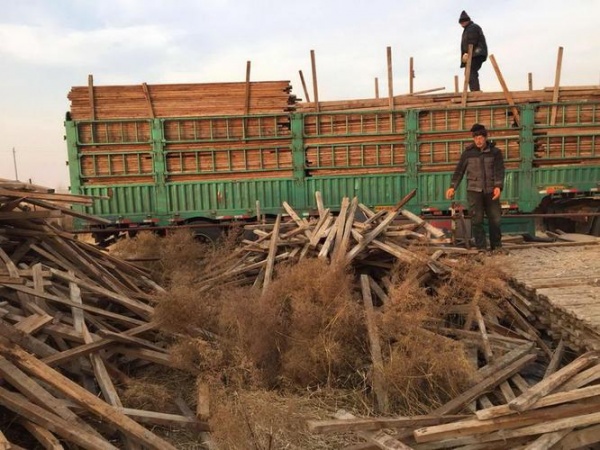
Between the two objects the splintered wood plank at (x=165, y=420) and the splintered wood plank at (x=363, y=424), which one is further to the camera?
the splintered wood plank at (x=165, y=420)

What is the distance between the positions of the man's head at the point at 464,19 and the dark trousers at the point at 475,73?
37.1 inches

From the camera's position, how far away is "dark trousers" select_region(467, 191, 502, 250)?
274 inches

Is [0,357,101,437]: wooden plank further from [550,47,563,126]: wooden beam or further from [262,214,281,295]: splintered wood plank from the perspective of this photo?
[550,47,563,126]: wooden beam

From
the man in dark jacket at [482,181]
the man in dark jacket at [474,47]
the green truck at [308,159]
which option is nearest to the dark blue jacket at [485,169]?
the man in dark jacket at [482,181]

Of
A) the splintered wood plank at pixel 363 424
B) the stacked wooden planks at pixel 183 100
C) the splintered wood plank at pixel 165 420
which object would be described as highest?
the stacked wooden planks at pixel 183 100

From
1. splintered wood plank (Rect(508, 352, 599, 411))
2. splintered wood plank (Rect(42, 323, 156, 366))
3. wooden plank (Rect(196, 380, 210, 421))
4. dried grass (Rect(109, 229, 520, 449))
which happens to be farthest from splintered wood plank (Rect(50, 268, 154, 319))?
splintered wood plank (Rect(508, 352, 599, 411))

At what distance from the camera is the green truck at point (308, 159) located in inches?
372

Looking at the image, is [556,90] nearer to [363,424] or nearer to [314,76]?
[314,76]

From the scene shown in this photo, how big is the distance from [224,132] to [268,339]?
20.9 ft

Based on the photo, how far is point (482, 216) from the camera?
7.02 metres

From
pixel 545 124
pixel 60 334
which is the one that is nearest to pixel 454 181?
pixel 545 124

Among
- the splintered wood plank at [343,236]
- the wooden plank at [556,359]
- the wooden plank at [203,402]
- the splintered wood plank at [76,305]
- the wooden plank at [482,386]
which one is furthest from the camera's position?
the splintered wood plank at [343,236]

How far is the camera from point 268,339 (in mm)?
4148

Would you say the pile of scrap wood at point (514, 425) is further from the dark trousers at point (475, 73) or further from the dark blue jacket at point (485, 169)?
the dark trousers at point (475, 73)
